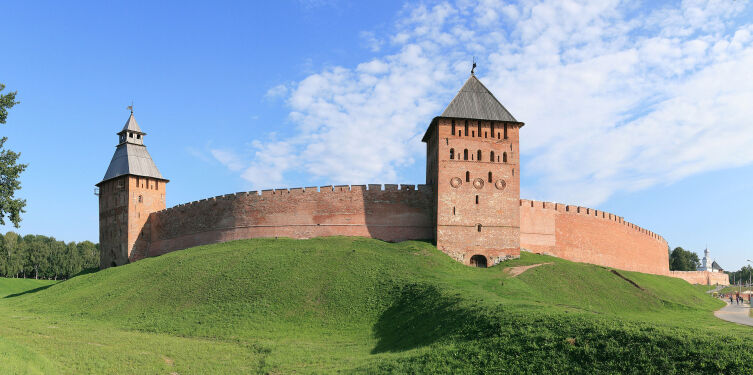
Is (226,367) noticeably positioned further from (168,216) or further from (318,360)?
(168,216)

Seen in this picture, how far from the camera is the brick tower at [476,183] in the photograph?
3194 cm

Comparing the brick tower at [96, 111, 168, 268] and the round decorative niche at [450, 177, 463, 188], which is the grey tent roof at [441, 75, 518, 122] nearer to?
the round decorative niche at [450, 177, 463, 188]

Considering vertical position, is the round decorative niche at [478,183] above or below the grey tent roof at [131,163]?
below

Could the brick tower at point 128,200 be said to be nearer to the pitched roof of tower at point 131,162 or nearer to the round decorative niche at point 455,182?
the pitched roof of tower at point 131,162

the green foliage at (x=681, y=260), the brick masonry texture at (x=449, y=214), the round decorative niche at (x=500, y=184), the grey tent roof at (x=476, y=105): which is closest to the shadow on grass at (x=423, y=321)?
the brick masonry texture at (x=449, y=214)

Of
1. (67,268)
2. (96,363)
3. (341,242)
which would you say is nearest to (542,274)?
(341,242)

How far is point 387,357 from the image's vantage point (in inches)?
612

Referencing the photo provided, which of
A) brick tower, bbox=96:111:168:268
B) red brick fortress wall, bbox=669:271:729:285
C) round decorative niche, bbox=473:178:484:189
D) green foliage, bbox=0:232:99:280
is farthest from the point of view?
green foliage, bbox=0:232:99:280

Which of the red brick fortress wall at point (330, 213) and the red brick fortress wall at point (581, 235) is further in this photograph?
the red brick fortress wall at point (581, 235)

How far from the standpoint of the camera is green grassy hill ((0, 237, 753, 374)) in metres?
13.0

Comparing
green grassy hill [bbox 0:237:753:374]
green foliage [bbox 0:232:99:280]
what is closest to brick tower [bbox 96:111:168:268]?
green grassy hill [bbox 0:237:753:374]

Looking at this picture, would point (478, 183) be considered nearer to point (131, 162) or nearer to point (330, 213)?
point (330, 213)

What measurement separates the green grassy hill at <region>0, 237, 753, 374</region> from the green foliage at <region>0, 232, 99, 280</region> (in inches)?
1757

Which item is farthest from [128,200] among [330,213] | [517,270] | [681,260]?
[681,260]
